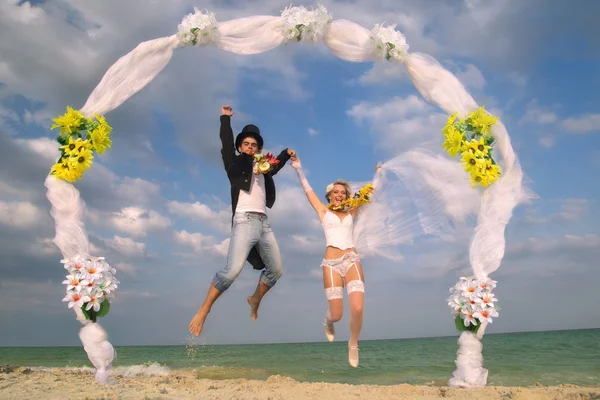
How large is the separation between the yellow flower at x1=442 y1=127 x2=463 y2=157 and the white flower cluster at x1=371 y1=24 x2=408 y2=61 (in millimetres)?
1168

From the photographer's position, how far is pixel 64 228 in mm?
5598

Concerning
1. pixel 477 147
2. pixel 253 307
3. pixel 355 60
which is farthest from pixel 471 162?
pixel 253 307

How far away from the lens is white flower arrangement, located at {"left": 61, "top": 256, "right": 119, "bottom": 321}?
17.5 ft

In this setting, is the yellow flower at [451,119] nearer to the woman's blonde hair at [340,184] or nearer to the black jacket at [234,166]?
the woman's blonde hair at [340,184]

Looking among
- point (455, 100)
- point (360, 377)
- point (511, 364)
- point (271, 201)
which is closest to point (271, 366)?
point (360, 377)

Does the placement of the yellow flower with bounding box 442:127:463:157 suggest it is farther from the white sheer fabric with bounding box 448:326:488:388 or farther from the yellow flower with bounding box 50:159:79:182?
the yellow flower with bounding box 50:159:79:182

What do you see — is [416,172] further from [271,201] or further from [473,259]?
[271,201]

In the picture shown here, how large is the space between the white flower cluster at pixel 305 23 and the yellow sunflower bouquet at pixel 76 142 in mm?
2572

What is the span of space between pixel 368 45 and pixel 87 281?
172 inches

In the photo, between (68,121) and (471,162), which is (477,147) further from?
(68,121)

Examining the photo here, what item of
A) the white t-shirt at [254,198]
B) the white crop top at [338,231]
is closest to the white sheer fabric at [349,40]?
the white t-shirt at [254,198]

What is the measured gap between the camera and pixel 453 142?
5816 millimetres

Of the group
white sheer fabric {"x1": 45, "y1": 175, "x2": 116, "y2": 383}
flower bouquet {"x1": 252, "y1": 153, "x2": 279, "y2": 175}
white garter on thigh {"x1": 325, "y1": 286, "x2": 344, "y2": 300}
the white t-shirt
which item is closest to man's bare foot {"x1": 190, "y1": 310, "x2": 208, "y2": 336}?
white sheer fabric {"x1": 45, "y1": 175, "x2": 116, "y2": 383}

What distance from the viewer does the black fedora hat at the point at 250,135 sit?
6.11 m
